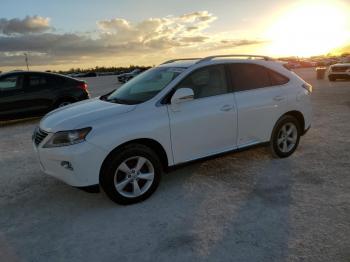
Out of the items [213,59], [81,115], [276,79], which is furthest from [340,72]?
[81,115]

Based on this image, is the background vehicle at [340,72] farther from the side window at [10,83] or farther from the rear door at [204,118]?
the rear door at [204,118]

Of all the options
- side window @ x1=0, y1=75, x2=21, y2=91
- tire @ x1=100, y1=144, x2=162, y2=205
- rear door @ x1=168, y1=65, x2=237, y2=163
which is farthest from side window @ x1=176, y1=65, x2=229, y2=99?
side window @ x1=0, y1=75, x2=21, y2=91

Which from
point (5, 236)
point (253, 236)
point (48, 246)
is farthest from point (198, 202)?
point (5, 236)

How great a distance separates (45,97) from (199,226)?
27.0 feet

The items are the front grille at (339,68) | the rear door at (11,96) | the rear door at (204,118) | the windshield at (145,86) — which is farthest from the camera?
the front grille at (339,68)

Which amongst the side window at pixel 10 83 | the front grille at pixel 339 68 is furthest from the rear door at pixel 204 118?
the front grille at pixel 339 68

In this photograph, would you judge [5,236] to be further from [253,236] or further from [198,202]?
[253,236]

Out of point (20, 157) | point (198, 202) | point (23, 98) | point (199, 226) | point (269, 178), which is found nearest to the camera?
point (199, 226)

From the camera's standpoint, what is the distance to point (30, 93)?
10.6 metres

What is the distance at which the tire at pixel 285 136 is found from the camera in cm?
584

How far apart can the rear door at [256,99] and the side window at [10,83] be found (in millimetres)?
7389

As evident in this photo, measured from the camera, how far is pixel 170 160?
472 cm

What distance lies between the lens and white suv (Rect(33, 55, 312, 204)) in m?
4.24

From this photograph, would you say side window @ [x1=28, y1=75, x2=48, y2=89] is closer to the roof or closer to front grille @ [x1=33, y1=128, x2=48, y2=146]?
the roof
